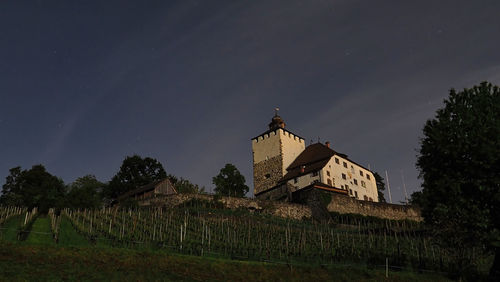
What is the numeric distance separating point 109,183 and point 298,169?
3188cm

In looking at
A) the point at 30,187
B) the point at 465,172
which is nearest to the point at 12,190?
the point at 30,187

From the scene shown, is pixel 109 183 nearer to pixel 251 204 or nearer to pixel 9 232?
pixel 251 204

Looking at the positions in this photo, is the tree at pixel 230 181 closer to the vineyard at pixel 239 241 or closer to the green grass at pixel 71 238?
the vineyard at pixel 239 241

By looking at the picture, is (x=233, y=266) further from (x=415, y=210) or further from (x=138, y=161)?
(x=138, y=161)

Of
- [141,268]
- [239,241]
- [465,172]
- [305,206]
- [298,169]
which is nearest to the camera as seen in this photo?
[141,268]

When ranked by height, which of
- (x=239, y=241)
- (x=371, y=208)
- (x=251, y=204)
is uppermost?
(x=371, y=208)

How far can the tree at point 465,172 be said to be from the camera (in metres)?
18.8

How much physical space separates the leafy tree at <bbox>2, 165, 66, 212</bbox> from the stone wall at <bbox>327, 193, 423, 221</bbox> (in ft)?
112

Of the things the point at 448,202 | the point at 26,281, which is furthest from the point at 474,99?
the point at 26,281

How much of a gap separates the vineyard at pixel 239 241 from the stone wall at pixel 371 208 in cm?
766

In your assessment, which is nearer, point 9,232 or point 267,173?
point 9,232

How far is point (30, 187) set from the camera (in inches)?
2160

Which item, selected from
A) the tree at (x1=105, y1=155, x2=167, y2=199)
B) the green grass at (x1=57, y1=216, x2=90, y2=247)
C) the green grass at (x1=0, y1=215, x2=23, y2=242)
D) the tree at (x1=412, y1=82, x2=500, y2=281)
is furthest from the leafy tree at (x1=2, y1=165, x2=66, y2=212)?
the tree at (x1=412, y1=82, x2=500, y2=281)

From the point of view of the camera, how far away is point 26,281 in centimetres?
1273
